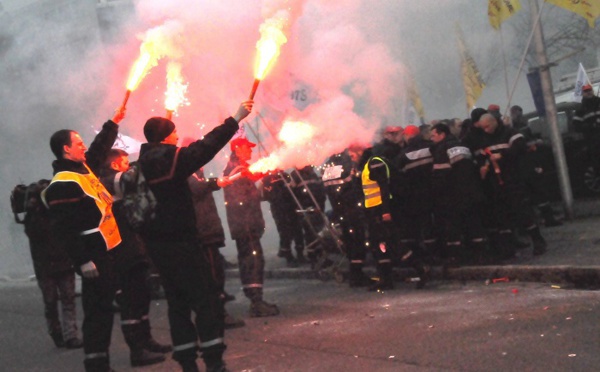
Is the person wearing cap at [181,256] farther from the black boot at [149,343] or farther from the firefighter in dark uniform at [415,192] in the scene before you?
the firefighter in dark uniform at [415,192]

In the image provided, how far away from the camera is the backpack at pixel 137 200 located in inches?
226

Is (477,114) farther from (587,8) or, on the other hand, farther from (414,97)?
(587,8)

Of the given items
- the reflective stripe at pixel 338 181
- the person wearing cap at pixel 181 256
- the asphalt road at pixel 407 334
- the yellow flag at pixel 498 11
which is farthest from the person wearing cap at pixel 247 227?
the yellow flag at pixel 498 11

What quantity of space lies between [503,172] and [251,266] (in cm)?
325

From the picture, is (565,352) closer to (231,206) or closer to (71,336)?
(231,206)

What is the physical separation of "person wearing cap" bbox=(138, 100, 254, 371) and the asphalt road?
613 millimetres

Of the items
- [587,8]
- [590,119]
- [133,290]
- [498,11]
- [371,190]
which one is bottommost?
[133,290]

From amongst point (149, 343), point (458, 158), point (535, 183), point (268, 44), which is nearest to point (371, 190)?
point (458, 158)

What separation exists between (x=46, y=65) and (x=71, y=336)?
11.4m

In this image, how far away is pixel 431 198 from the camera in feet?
32.7

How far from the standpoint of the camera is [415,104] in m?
11.3

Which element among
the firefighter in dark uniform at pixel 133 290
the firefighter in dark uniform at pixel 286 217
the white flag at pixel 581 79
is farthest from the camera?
the white flag at pixel 581 79

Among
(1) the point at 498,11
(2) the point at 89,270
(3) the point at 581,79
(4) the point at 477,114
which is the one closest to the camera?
(2) the point at 89,270

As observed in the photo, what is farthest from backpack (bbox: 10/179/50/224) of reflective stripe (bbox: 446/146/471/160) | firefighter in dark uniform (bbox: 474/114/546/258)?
firefighter in dark uniform (bbox: 474/114/546/258)
